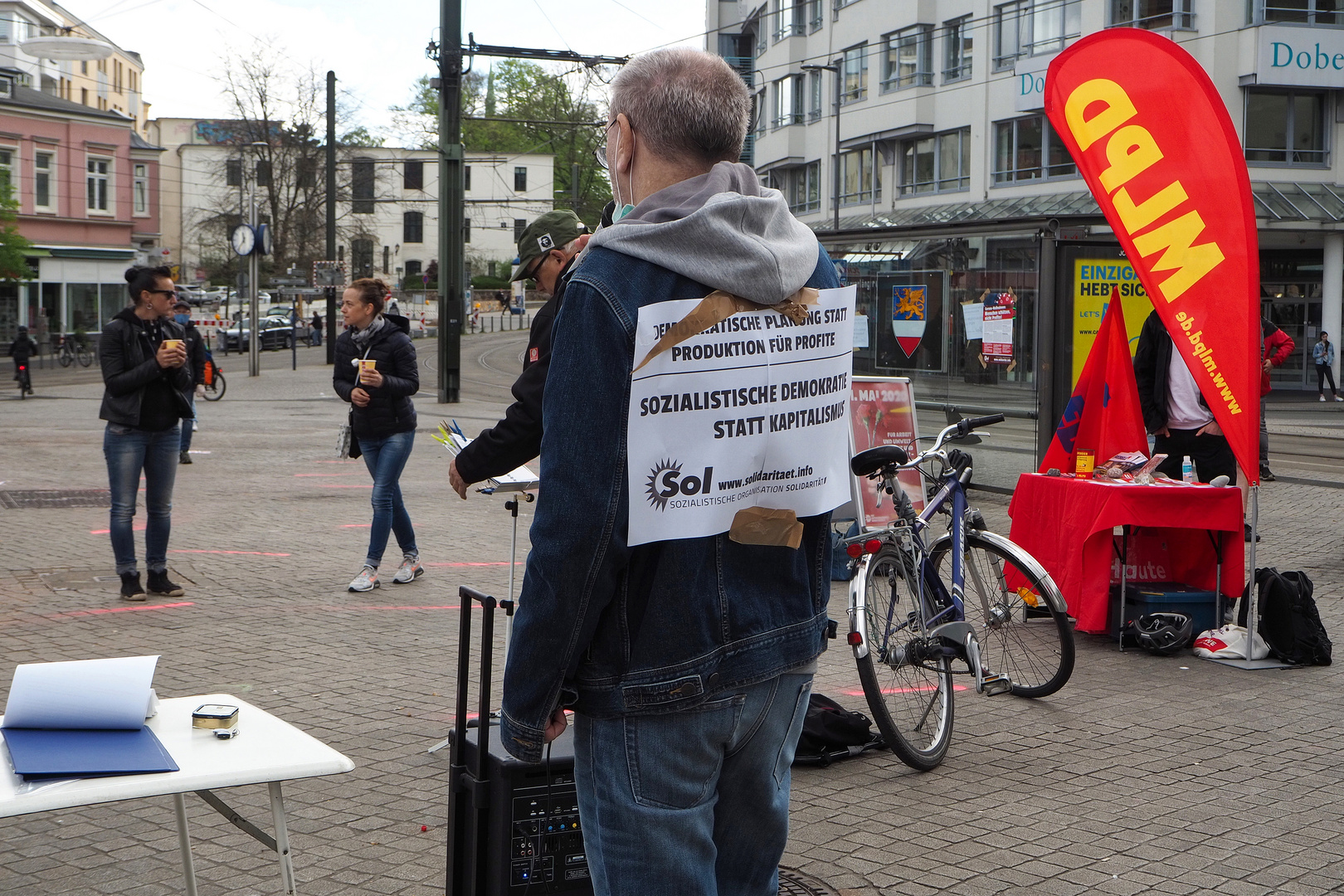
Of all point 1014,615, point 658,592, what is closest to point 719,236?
point 658,592

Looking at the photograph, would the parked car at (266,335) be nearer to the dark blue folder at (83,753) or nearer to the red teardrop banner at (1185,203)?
the red teardrop banner at (1185,203)

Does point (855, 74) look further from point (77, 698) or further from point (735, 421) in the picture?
point (735, 421)

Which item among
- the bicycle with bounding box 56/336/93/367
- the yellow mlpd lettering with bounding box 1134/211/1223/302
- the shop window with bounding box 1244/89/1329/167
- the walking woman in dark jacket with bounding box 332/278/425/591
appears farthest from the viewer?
the bicycle with bounding box 56/336/93/367

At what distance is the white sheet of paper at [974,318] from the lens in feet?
37.6

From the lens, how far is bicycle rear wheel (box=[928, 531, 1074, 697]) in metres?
5.57

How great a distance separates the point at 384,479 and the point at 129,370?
1.61 meters

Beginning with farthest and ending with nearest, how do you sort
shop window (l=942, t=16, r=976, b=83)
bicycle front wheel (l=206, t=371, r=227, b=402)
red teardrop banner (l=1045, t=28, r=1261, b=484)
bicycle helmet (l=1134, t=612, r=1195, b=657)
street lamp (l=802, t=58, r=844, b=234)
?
street lamp (l=802, t=58, r=844, b=234)
shop window (l=942, t=16, r=976, b=83)
bicycle front wheel (l=206, t=371, r=227, b=402)
bicycle helmet (l=1134, t=612, r=1195, b=657)
red teardrop banner (l=1045, t=28, r=1261, b=484)

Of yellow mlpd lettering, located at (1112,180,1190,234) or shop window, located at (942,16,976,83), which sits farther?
shop window, located at (942,16,976,83)

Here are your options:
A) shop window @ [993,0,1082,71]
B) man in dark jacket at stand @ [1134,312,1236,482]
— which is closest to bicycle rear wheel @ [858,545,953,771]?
man in dark jacket at stand @ [1134,312,1236,482]

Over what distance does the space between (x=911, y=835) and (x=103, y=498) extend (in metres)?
10.3

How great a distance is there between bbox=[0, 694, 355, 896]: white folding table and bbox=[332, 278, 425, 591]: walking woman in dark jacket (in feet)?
16.2

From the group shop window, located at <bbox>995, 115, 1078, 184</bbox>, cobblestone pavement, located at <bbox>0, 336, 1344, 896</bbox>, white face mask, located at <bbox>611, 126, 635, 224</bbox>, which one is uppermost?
shop window, located at <bbox>995, 115, 1078, 184</bbox>

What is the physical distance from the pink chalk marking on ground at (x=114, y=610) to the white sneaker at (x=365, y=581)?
37.8 inches

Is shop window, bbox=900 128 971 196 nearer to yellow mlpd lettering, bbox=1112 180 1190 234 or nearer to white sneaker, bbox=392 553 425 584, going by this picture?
white sneaker, bbox=392 553 425 584
